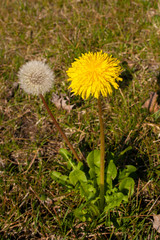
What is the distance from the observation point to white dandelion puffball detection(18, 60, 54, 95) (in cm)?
218

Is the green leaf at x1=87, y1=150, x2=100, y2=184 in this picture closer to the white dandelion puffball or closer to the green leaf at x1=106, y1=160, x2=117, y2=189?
the green leaf at x1=106, y1=160, x2=117, y2=189

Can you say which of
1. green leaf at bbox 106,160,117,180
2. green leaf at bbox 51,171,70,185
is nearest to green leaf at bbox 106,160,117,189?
green leaf at bbox 106,160,117,180

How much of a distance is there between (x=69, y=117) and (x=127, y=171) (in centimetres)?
105

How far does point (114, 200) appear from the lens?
6.57 feet

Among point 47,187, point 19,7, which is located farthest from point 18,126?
point 19,7

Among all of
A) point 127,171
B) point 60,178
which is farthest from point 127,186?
point 60,178

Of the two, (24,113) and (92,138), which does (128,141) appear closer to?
(92,138)

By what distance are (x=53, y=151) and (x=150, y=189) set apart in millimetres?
1128

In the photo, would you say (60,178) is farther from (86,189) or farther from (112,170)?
(112,170)

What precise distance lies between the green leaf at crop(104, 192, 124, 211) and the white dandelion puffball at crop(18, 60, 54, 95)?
→ 112 cm

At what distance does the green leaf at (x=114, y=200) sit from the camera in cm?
197

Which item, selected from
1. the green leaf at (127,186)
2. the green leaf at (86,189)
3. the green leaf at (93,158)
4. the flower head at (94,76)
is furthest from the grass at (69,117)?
the flower head at (94,76)

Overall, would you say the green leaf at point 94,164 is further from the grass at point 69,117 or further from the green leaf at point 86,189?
the grass at point 69,117

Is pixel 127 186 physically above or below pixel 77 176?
below
